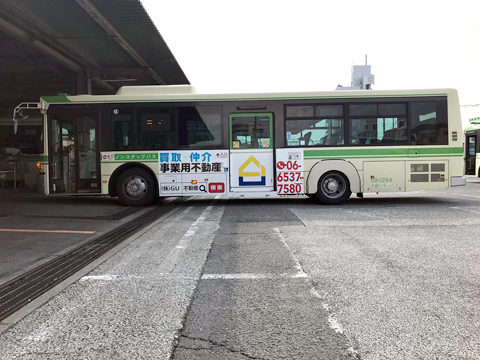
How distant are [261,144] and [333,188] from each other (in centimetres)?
236

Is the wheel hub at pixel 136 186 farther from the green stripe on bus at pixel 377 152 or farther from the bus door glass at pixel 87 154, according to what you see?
the green stripe on bus at pixel 377 152

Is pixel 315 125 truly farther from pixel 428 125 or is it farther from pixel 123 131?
pixel 123 131

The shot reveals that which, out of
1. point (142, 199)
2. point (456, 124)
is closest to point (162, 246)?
point (142, 199)

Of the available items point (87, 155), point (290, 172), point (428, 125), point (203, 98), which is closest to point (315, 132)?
point (290, 172)

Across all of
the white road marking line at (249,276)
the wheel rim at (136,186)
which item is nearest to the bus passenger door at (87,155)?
the wheel rim at (136,186)

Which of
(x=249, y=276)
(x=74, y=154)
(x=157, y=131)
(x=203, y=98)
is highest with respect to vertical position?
(x=203, y=98)

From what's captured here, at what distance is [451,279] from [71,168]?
9979 millimetres

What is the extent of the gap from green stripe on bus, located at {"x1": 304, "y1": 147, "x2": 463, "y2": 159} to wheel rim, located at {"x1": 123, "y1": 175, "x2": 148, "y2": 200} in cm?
459

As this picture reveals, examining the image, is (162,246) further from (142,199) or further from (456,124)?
(456,124)

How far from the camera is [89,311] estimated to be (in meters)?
3.26

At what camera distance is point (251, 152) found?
35.8ft

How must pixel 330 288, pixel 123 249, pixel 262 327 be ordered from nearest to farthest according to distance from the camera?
1. pixel 262 327
2. pixel 330 288
3. pixel 123 249

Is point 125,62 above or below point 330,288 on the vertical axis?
above

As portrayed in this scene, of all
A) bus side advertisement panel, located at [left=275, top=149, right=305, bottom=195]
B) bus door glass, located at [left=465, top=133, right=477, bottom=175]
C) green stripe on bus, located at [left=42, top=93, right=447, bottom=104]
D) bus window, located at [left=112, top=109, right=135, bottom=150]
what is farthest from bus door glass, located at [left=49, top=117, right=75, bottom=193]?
bus door glass, located at [left=465, top=133, right=477, bottom=175]
